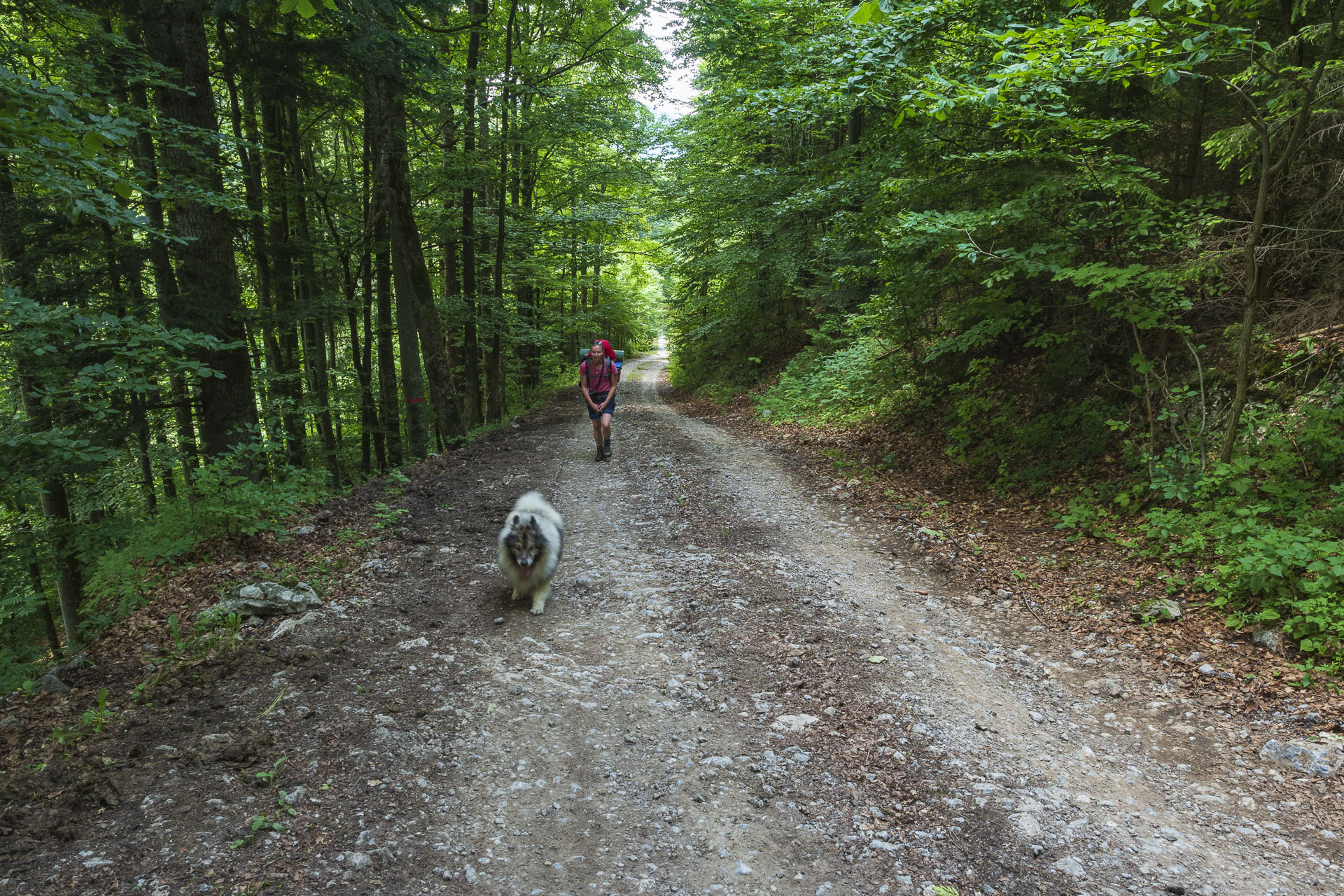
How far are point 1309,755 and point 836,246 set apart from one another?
11.4m

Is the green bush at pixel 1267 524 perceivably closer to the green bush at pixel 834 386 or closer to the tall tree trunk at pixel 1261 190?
the tall tree trunk at pixel 1261 190

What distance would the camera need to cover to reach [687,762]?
3617mm

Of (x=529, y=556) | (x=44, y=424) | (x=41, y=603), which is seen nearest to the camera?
(x=529, y=556)

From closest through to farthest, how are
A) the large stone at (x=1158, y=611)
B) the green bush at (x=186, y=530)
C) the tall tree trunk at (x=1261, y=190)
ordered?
the tall tree trunk at (x=1261, y=190) → the large stone at (x=1158, y=611) → the green bush at (x=186, y=530)

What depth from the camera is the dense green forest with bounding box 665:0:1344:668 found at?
497 centimetres

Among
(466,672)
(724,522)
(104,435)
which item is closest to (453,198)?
(104,435)

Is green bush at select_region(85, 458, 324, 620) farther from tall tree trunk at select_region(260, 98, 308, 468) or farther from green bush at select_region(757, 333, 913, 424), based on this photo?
green bush at select_region(757, 333, 913, 424)

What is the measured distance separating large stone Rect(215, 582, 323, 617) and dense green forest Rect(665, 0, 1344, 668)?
227 inches

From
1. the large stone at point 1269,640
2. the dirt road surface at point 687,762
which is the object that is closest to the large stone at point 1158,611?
the large stone at point 1269,640

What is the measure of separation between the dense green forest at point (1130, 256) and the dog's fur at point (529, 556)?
4408mm

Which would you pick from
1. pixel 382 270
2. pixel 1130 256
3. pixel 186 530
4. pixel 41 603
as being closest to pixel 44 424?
pixel 41 603

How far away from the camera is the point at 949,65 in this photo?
671 cm

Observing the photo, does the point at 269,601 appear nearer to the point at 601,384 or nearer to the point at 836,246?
the point at 601,384

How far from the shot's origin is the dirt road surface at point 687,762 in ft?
9.27
